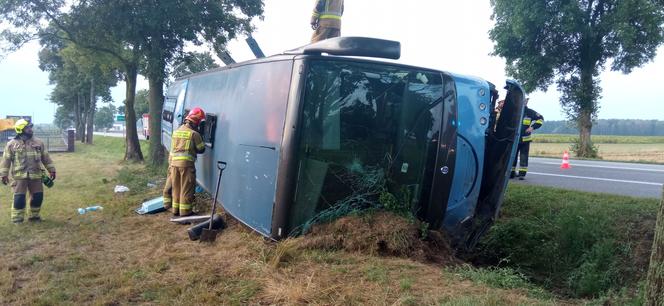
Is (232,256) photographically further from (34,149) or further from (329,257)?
(34,149)

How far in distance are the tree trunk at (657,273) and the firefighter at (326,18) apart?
4.39 metres

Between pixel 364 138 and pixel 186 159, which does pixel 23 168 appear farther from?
pixel 364 138

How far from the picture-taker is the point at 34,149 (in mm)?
7801

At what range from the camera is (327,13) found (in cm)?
628

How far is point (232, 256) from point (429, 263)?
1.91 metres

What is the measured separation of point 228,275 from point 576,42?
1835 cm

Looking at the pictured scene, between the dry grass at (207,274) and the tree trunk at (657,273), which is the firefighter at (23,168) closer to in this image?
the dry grass at (207,274)

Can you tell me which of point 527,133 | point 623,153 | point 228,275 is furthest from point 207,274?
point 623,153

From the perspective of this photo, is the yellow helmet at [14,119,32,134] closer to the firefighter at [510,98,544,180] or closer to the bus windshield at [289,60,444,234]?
the bus windshield at [289,60,444,234]

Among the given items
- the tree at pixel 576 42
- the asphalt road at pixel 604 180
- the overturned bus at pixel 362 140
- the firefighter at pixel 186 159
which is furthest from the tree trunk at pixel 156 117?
the tree at pixel 576 42

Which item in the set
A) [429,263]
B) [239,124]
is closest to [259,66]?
[239,124]

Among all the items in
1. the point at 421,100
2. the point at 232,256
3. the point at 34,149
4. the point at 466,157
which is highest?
the point at 421,100

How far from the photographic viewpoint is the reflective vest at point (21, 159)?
758 centimetres

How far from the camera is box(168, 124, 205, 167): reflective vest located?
6.69 m
